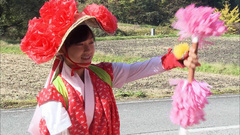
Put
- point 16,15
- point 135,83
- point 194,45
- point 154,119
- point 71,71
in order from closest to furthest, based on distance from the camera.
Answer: point 194,45 → point 71,71 → point 154,119 → point 135,83 → point 16,15

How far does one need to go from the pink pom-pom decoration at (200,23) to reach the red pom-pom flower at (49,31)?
609 millimetres

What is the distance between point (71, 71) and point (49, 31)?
0.27m

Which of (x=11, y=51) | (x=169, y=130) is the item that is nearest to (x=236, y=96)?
(x=169, y=130)

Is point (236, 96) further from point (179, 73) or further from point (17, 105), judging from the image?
point (17, 105)

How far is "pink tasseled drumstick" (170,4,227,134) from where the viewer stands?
171 cm

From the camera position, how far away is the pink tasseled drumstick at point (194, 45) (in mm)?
1713

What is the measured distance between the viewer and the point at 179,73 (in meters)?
10.5

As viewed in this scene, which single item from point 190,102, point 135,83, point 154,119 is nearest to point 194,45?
A: point 190,102

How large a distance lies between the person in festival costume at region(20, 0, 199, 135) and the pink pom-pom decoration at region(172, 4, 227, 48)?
105 mm

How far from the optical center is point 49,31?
1868 millimetres

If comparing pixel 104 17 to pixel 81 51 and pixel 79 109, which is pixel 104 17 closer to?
pixel 81 51

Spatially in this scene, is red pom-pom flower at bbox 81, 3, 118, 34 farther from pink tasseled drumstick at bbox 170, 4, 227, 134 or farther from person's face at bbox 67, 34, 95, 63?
pink tasseled drumstick at bbox 170, 4, 227, 134

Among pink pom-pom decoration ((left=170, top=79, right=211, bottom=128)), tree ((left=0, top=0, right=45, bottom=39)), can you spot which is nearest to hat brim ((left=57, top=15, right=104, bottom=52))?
pink pom-pom decoration ((left=170, top=79, right=211, bottom=128))

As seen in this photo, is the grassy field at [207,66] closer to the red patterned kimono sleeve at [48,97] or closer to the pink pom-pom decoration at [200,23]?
the pink pom-pom decoration at [200,23]
